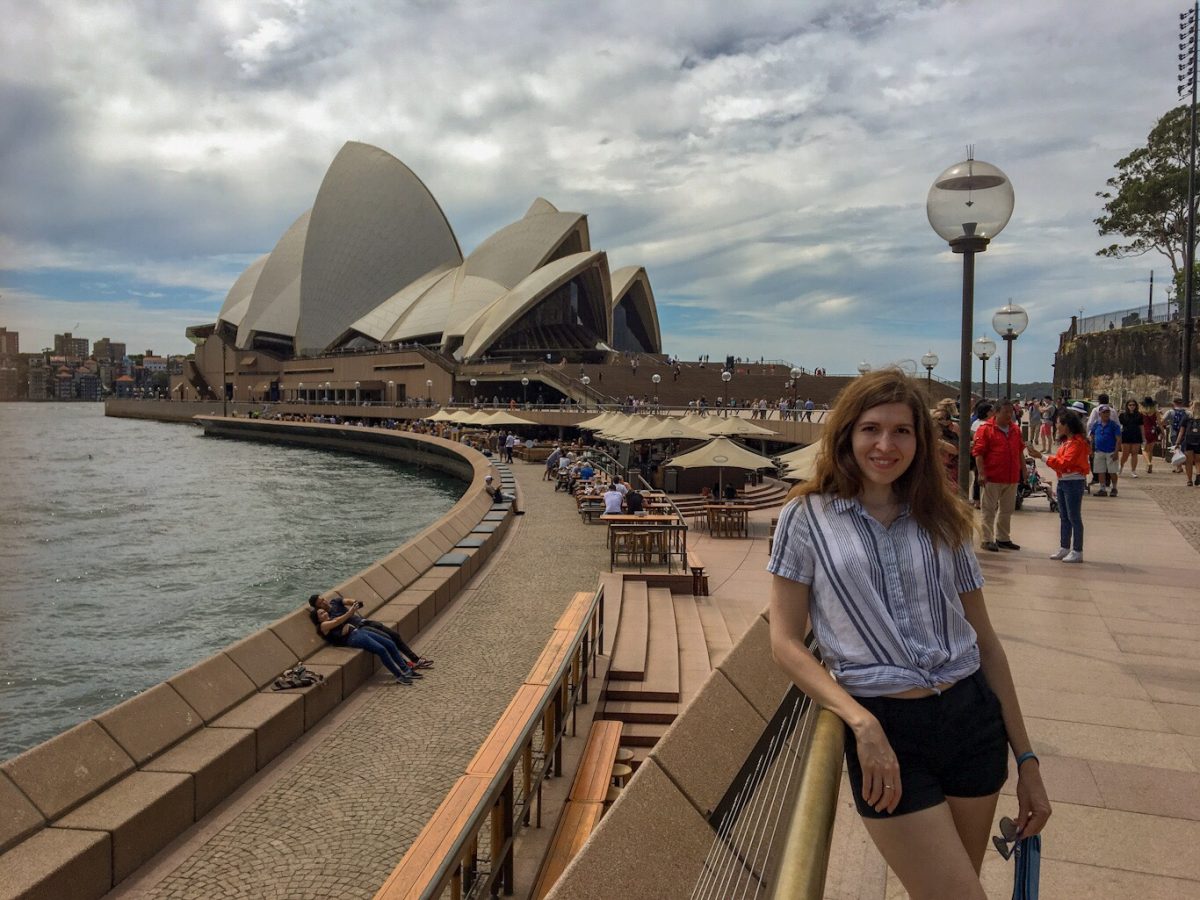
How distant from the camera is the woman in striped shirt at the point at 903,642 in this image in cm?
140

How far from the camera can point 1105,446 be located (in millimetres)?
10648

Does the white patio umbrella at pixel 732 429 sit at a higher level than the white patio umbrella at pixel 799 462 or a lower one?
higher

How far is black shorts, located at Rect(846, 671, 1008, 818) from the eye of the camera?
1428 mm

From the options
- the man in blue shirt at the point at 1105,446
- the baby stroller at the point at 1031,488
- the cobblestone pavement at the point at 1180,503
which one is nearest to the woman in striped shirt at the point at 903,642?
the cobblestone pavement at the point at 1180,503

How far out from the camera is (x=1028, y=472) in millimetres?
11586

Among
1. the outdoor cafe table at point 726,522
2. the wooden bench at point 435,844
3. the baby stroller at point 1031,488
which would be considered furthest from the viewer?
the outdoor cafe table at point 726,522

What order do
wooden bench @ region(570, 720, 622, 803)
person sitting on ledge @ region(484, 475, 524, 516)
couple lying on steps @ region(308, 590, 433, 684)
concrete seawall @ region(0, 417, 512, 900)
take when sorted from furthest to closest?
person sitting on ledge @ region(484, 475, 524, 516)
couple lying on steps @ region(308, 590, 433, 684)
wooden bench @ region(570, 720, 622, 803)
concrete seawall @ region(0, 417, 512, 900)

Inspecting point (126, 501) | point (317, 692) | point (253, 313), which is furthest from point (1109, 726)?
point (253, 313)

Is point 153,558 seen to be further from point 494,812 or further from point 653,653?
point 494,812

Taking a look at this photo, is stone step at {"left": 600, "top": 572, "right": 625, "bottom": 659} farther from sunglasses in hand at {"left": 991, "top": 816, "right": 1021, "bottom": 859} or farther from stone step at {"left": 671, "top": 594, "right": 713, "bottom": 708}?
sunglasses in hand at {"left": 991, "top": 816, "right": 1021, "bottom": 859}

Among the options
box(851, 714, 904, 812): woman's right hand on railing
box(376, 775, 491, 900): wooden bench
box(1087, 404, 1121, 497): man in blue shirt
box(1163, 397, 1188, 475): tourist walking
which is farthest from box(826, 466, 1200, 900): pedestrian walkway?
box(1163, 397, 1188, 475): tourist walking

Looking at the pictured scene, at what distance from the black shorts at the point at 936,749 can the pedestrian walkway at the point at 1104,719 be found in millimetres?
1030

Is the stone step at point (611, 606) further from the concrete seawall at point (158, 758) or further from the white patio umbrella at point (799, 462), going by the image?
the white patio umbrella at point (799, 462)

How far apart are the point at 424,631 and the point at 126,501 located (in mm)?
19349
